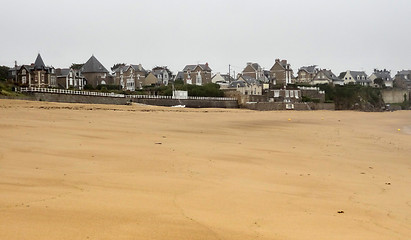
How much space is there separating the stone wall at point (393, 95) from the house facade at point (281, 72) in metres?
29.3

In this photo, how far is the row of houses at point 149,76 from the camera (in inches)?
2640

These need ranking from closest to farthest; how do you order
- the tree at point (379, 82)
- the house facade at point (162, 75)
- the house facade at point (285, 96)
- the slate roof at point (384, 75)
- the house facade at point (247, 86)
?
the house facade at point (285, 96) < the house facade at point (247, 86) < the house facade at point (162, 75) < the tree at point (379, 82) < the slate roof at point (384, 75)

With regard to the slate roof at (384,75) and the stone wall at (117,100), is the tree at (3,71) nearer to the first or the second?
the stone wall at (117,100)

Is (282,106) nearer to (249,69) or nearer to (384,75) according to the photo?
(249,69)

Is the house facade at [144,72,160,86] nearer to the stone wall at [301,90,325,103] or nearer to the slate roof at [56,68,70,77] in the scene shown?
the slate roof at [56,68,70,77]

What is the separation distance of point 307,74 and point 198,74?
38149mm

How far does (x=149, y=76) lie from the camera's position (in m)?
88.9

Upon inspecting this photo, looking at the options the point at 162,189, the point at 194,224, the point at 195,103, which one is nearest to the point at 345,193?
the point at 162,189

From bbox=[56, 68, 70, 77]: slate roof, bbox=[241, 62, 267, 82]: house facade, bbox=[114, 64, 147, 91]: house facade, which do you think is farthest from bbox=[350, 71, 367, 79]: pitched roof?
bbox=[56, 68, 70, 77]: slate roof

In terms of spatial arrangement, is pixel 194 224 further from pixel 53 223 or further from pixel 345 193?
pixel 345 193

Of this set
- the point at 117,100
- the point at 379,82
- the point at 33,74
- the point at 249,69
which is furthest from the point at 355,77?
the point at 117,100

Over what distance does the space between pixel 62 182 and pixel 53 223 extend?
1.86 meters

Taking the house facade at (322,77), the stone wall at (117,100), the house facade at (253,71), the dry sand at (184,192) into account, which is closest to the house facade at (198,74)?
the house facade at (253,71)

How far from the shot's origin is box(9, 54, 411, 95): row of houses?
67062mm
